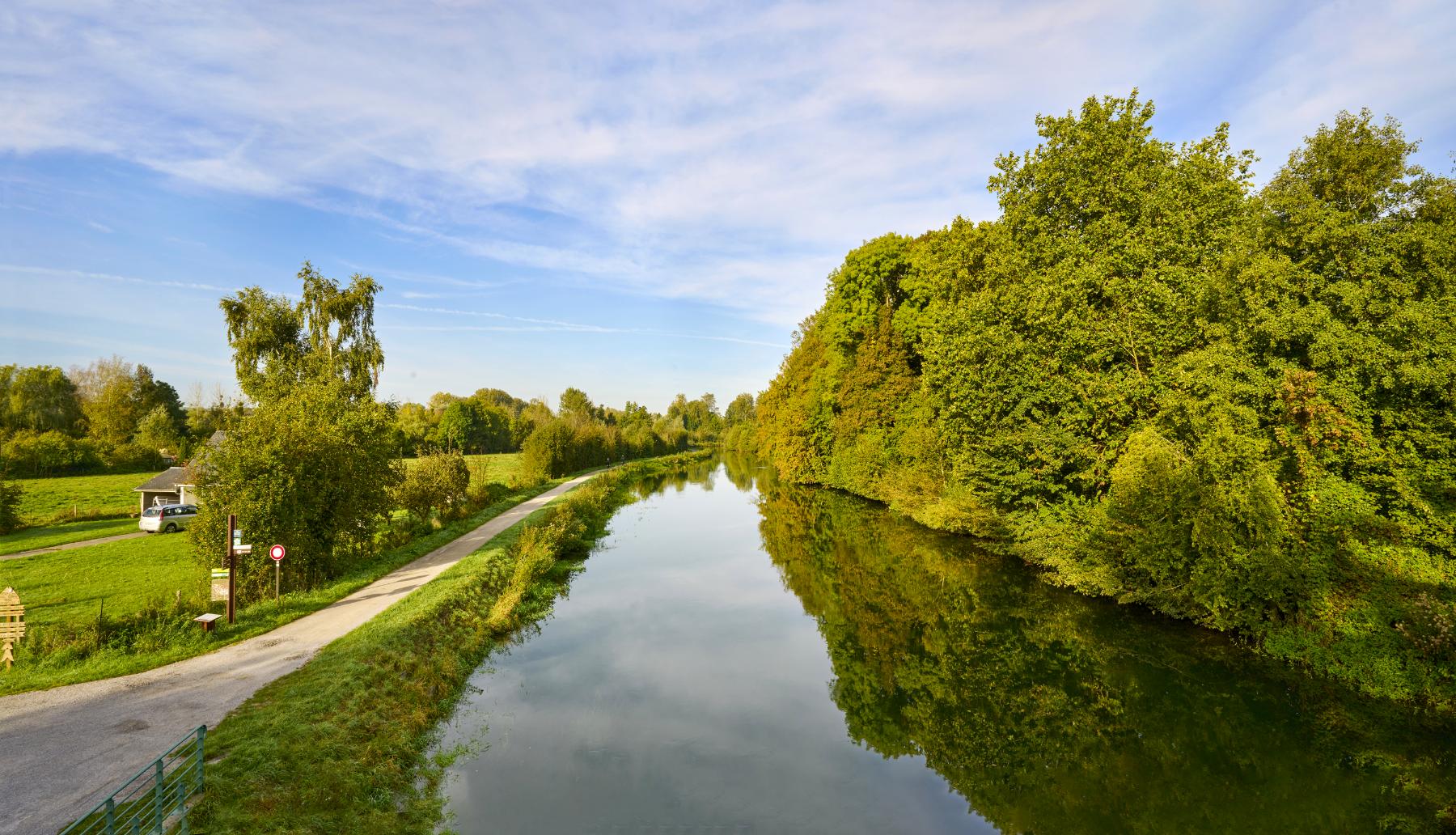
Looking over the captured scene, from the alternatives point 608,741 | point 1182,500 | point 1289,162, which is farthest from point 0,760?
point 1289,162

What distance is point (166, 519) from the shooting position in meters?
27.9

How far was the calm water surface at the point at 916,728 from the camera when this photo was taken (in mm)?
8719

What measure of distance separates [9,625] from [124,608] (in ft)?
13.9

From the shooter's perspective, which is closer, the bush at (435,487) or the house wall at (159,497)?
the bush at (435,487)

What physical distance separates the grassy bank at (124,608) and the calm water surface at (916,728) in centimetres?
587

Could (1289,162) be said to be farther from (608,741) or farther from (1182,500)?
(608,741)

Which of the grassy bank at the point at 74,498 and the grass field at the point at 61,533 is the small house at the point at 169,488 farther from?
the grassy bank at the point at 74,498

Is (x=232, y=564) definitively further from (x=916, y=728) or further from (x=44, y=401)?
(x=44, y=401)

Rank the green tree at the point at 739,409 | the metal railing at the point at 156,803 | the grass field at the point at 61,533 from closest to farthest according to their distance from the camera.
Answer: the metal railing at the point at 156,803, the grass field at the point at 61,533, the green tree at the point at 739,409

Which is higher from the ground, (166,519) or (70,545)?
(166,519)

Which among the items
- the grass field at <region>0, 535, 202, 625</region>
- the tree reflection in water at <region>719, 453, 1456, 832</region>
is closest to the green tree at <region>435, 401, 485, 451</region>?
the grass field at <region>0, 535, 202, 625</region>

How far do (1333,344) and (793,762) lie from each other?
14467 millimetres

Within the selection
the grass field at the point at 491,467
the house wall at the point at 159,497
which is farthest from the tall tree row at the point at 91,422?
the grass field at the point at 491,467

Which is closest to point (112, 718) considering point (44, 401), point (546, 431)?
point (546, 431)
